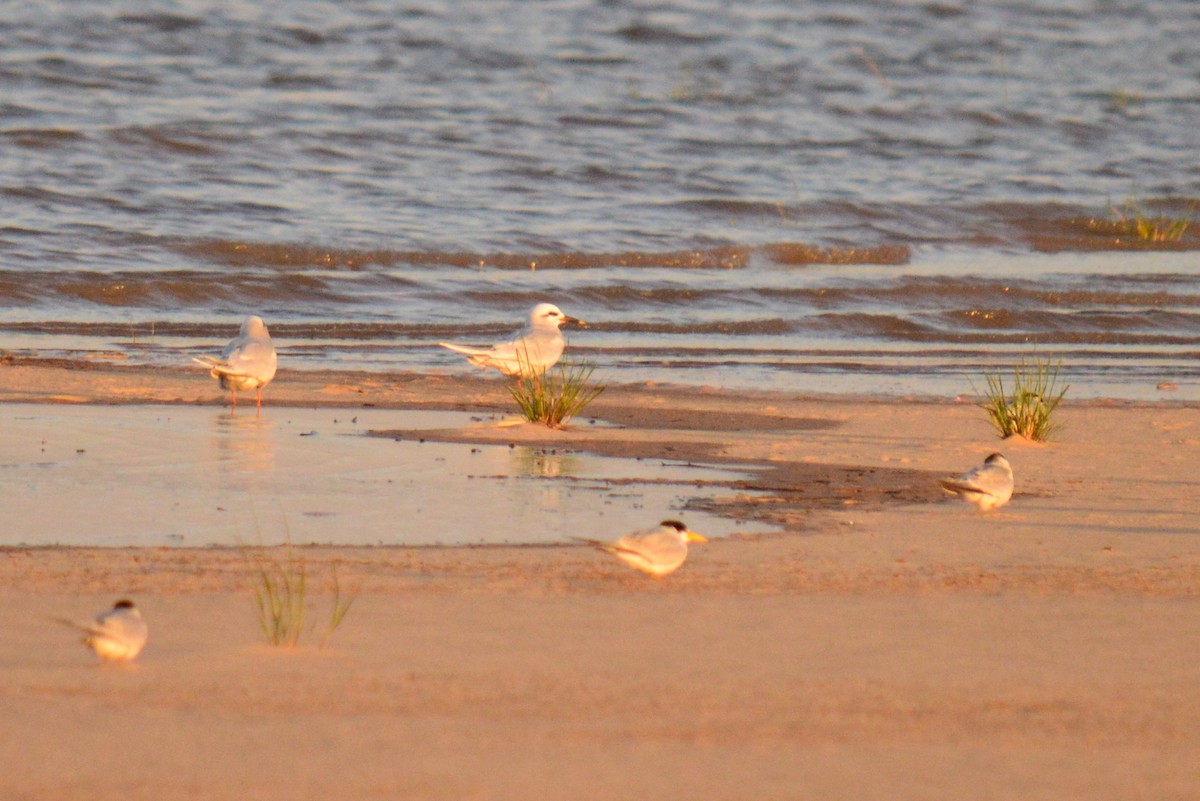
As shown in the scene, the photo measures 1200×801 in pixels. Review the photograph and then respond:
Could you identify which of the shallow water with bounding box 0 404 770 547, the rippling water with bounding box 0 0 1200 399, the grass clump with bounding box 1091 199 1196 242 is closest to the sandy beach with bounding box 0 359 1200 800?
the shallow water with bounding box 0 404 770 547

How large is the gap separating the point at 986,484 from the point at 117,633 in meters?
4.30

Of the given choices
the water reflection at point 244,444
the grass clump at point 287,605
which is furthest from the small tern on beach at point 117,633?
the water reflection at point 244,444

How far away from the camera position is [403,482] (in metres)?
8.73

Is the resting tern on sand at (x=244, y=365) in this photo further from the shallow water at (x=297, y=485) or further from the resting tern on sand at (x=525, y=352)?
the resting tern on sand at (x=525, y=352)

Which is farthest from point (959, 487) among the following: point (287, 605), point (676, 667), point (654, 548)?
point (287, 605)

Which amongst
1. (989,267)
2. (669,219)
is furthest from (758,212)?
(989,267)

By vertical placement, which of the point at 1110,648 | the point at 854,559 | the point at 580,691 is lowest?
the point at 580,691

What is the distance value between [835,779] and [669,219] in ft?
61.7

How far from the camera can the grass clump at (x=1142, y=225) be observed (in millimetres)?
23922

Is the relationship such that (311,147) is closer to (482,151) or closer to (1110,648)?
(482,151)

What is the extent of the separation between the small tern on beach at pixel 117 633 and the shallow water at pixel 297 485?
6.11 feet

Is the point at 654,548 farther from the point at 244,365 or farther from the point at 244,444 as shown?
the point at 244,365

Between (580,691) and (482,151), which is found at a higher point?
(482,151)

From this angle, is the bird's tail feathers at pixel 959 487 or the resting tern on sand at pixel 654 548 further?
the bird's tail feathers at pixel 959 487
